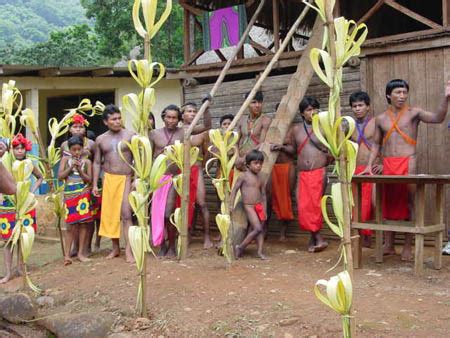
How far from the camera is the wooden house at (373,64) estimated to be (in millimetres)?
6082

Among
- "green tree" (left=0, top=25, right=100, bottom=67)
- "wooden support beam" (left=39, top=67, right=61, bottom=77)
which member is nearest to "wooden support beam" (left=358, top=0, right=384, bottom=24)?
"wooden support beam" (left=39, top=67, right=61, bottom=77)

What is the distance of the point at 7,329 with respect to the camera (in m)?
4.78

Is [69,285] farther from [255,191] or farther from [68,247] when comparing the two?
[255,191]

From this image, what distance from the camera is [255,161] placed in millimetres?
5758

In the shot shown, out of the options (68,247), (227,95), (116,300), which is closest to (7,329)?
(116,300)

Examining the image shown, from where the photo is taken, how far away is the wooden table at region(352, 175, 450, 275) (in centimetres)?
461

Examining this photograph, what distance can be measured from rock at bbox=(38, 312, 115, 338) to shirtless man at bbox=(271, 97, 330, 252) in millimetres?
2634

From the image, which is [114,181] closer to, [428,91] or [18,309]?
[18,309]

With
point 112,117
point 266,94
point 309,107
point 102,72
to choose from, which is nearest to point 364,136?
point 309,107

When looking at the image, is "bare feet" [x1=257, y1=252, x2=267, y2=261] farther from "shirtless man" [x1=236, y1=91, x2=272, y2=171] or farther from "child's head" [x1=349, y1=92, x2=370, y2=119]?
"child's head" [x1=349, y1=92, x2=370, y2=119]

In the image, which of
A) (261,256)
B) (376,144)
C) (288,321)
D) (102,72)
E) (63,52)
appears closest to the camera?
(288,321)

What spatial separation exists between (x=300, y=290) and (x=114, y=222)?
7.95 feet

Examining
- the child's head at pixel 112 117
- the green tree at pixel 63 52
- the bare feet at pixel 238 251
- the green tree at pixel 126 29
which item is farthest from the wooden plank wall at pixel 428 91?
the green tree at pixel 63 52

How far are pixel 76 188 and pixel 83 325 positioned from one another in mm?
2246
